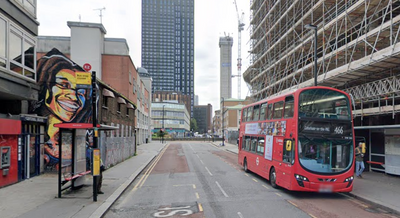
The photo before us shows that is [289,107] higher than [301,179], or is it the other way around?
[289,107]

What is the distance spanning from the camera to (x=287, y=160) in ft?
34.8

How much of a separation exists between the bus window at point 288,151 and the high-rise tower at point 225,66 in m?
138

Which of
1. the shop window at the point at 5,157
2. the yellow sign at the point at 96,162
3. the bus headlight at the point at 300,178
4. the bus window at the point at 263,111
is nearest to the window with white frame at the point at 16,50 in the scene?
the shop window at the point at 5,157

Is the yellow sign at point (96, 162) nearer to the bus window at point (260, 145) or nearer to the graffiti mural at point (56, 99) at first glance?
the graffiti mural at point (56, 99)

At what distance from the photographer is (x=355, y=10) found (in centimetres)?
1750

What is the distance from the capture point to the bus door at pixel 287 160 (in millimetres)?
10211

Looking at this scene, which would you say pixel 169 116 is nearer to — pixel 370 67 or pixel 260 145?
pixel 260 145

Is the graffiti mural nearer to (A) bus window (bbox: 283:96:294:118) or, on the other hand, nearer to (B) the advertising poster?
(B) the advertising poster

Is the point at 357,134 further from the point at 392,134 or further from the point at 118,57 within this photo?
the point at 118,57

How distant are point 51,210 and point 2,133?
456 cm

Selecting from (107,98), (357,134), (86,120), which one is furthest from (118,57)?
(357,134)

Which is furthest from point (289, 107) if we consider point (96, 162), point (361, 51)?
point (361, 51)

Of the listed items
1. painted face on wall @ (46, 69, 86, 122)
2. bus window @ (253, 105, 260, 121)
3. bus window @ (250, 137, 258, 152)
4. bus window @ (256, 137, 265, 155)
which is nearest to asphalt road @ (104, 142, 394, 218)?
bus window @ (256, 137, 265, 155)

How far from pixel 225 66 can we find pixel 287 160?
149 metres
